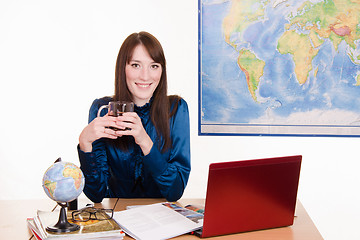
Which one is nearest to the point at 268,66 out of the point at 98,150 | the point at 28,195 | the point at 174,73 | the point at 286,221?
the point at 174,73

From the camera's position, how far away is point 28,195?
11.4 feet

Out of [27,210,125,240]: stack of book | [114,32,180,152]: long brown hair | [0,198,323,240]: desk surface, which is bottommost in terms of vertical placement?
[0,198,323,240]: desk surface

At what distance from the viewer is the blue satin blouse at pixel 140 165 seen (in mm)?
1778

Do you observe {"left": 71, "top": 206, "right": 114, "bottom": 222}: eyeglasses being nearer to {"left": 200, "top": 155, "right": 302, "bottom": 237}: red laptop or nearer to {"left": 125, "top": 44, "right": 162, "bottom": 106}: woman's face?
{"left": 200, "top": 155, "right": 302, "bottom": 237}: red laptop

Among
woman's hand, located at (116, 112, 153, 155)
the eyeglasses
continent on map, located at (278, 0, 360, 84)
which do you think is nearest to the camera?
the eyeglasses

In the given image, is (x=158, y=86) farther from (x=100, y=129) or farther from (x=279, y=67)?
(x=279, y=67)

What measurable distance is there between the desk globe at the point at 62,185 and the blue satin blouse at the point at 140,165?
0.46m

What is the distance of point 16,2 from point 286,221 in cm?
293

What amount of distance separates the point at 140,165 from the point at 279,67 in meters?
1.70

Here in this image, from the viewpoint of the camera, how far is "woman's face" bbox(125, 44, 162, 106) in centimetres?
197

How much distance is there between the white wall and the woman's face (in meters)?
1.32

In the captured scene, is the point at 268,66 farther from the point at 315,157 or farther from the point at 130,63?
the point at 130,63

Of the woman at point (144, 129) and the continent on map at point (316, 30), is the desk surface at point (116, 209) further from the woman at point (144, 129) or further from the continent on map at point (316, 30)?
the continent on map at point (316, 30)

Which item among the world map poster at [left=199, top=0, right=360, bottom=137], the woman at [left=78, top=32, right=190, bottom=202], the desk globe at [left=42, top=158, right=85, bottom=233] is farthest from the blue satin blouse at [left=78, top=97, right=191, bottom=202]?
the world map poster at [left=199, top=0, right=360, bottom=137]
